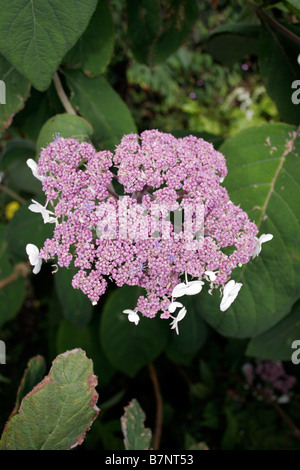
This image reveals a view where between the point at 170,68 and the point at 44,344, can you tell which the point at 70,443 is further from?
the point at 170,68

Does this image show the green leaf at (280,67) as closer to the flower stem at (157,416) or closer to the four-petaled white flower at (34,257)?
the four-petaled white flower at (34,257)

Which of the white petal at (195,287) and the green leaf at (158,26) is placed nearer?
the white petal at (195,287)

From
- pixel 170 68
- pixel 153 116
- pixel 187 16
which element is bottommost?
pixel 153 116

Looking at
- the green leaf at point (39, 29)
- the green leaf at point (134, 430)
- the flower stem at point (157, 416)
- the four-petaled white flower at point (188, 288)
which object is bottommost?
the flower stem at point (157, 416)

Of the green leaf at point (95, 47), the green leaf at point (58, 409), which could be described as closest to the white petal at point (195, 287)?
the green leaf at point (58, 409)

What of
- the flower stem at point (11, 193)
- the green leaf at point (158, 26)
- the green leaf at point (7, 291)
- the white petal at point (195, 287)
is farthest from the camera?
the flower stem at point (11, 193)

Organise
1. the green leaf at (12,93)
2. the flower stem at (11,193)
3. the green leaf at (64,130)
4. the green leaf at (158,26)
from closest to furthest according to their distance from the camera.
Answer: the green leaf at (64,130), the green leaf at (12,93), the green leaf at (158,26), the flower stem at (11,193)

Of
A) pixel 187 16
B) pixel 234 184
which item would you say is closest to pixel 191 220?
pixel 234 184
